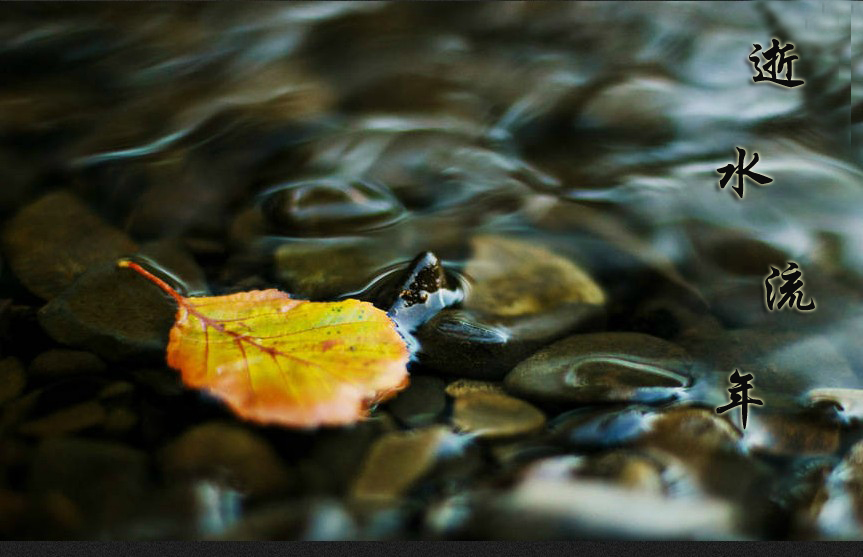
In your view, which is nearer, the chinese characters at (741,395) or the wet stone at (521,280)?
the chinese characters at (741,395)

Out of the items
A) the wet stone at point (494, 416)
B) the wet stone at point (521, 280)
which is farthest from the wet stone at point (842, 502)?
the wet stone at point (521, 280)

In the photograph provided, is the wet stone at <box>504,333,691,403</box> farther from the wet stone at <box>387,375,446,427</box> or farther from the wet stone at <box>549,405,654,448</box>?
the wet stone at <box>387,375,446,427</box>

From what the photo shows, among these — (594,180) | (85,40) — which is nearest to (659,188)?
(594,180)

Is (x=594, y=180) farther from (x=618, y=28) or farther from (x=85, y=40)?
(x=85, y=40)

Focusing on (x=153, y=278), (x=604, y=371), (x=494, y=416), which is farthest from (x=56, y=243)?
(x=604, y=371)

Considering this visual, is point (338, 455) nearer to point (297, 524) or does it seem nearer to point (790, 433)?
point (297, 524)

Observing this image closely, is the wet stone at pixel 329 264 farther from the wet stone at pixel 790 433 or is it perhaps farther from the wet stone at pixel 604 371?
the wet stone at pixel 790 433

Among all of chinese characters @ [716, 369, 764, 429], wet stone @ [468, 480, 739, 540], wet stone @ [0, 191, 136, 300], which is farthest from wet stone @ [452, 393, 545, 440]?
wet stone @ [0, 191, 136, 300]
